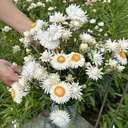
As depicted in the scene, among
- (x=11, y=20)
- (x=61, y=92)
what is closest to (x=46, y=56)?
(x=61, y=92)

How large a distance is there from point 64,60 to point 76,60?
53mm

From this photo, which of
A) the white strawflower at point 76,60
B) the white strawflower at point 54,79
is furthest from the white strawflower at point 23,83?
the white strawflower at point 76,60

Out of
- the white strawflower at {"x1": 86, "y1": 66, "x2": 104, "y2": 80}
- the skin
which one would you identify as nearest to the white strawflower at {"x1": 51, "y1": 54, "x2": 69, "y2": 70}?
the white strawflower at {"x1": 86, "y1": 66, "x2": 104, "y2": 80}

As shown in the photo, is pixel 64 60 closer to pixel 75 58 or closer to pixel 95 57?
pixel 75 58

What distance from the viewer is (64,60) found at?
4.45ft

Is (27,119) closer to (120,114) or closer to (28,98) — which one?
(28,98)

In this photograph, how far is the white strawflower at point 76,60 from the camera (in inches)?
53.2

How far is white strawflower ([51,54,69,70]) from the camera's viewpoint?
1342 mm

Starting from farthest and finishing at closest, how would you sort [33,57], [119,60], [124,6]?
[124,6] < [33,57] < [119,60]

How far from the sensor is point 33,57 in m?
1.51

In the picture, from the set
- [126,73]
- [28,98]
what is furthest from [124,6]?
[28,98]

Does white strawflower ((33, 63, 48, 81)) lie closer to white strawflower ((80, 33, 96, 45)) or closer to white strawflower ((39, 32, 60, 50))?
white strawflower ((39, 32, 60, 50))

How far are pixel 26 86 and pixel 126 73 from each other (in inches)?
37.0

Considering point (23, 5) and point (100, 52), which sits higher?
point (23, 5)
